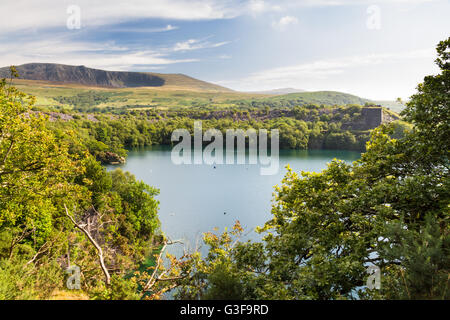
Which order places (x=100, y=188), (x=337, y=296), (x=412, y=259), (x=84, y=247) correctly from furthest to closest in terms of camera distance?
(x=100, y=188)
(x=84, y=247)
(x=337, y=296)
(x=412, y=259)

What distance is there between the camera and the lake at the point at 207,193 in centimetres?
3288

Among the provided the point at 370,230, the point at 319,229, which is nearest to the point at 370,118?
the point at 319,229

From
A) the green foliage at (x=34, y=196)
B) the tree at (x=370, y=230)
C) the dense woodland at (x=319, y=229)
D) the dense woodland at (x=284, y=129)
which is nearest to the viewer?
the tree at (x=370, y=230)

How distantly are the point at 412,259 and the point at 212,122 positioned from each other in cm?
11789

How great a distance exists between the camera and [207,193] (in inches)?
1780

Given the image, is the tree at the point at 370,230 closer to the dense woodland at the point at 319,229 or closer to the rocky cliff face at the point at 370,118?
the dense woodland at the point at 319,229

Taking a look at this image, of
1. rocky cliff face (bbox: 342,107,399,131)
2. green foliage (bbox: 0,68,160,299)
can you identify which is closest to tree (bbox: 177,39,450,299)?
green foliage (bbox: 0,68,160,299)

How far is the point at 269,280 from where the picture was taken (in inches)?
281

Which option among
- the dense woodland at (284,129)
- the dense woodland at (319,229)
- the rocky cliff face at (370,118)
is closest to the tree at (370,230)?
the dense woodland at (319,229)

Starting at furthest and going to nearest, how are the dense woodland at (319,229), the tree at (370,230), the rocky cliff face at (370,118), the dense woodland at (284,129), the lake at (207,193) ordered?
the rocky cliff face at (370,118), the dense woodland at (284,129), the lake at (207,193), the dense woodland at (319,229), the tree at (370,230)

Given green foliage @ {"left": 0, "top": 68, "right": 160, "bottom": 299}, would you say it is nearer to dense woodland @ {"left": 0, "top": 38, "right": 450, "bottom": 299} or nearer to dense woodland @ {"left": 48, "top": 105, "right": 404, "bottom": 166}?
dense woodland @ {"left": 0, "top": 38, "right": 450, "bottom": 299}
